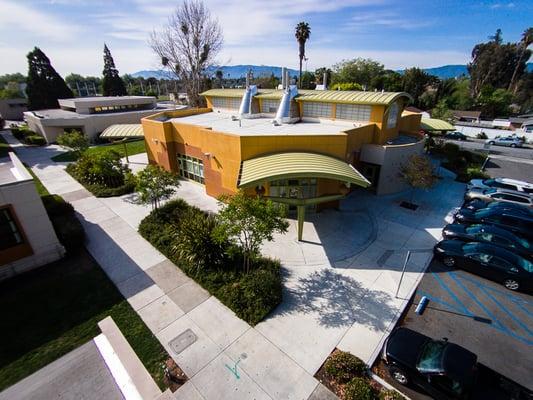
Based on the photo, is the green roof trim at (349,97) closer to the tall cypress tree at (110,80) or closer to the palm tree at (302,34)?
the palm tree at (302,34)

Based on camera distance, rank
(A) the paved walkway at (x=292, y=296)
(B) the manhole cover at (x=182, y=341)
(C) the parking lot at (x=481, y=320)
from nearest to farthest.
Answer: (A) the paved walkway at (x=292, y=296)
(C) the parking lot at (x=481, y=320)
(B) the manhole cover at (x=182, y=341)

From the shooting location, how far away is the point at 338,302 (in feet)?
38.0

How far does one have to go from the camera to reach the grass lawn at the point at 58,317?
29.8ft

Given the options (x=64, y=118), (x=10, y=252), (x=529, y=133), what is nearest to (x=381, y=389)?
(x=10, y=252)

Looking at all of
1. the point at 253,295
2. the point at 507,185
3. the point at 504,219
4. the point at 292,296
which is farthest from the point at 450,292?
the point at 507,185

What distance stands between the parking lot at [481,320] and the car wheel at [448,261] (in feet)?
1.29

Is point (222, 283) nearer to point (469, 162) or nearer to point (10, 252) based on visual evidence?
point (10, 252)

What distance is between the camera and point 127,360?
902cm

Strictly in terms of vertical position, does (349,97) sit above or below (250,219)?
above

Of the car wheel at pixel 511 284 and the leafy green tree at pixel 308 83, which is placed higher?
the leafy green tree at pixel 308 83

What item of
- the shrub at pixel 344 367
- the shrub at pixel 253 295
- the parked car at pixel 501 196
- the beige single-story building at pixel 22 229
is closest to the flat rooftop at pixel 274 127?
the parked car at pixel 501 196

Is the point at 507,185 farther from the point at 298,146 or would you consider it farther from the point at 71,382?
the point at 71,382

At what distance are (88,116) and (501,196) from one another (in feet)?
174

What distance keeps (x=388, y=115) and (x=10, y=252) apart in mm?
26582
